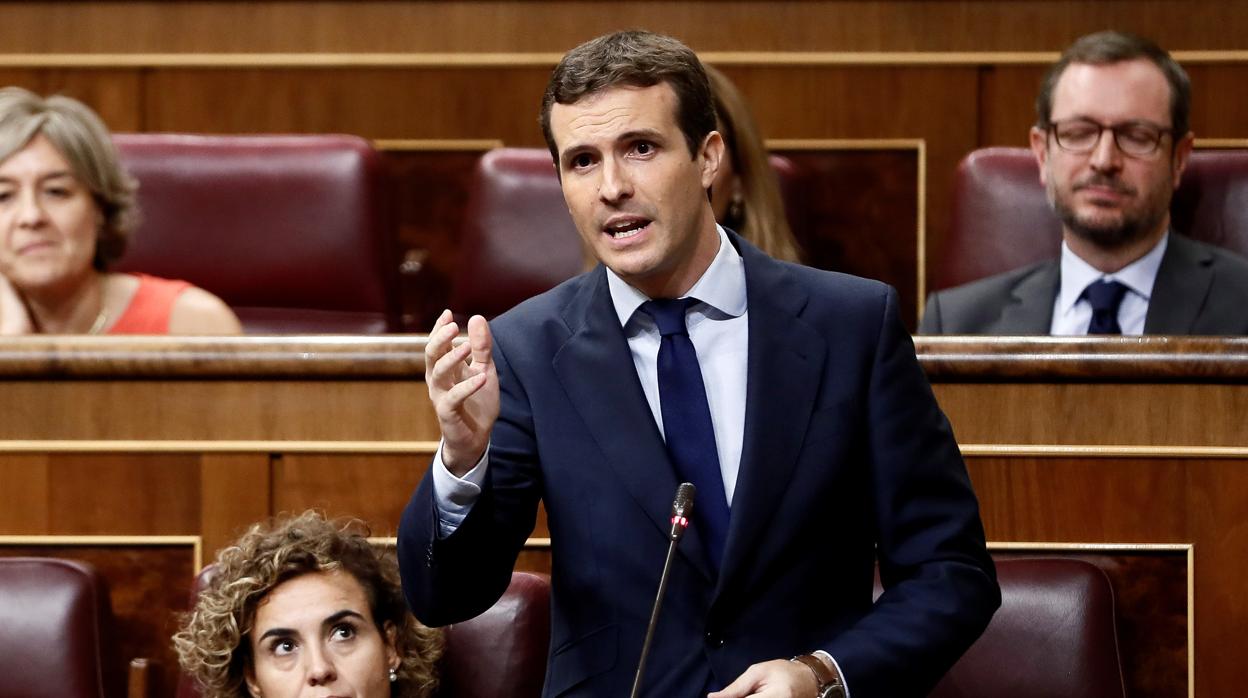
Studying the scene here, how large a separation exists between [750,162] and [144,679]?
593mm

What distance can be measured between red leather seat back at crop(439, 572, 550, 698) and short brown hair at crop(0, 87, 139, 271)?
547 mm

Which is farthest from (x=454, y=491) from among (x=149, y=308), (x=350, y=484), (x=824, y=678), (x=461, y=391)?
(x=149, y=308)

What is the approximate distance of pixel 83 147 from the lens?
3.99ft

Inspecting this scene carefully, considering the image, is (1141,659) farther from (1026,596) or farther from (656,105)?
(656,105)

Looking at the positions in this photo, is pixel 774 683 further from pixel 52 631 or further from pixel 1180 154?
pixel 1180 154

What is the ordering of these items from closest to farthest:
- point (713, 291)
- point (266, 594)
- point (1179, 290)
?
point (713, 291) < point (266, 594) < point (1179, 290)

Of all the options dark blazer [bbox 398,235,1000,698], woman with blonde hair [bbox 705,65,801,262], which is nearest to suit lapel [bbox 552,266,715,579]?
dark blazer [bbox 398,235,1000,698]

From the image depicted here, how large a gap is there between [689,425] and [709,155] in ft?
0.39

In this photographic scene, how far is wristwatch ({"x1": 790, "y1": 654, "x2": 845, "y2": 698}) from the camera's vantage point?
2.13 feet

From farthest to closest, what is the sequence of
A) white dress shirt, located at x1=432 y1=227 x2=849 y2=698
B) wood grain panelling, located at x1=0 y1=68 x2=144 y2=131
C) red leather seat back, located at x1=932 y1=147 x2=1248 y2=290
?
wood grain panelling, located at x1=0 y1=68 x2=144 y2=131 < red leather seat back, located at x1=932 y1=147 x2=1248 y2=290 < white dress shirt, located at x1=432 y1=227 x2=849 y2=698

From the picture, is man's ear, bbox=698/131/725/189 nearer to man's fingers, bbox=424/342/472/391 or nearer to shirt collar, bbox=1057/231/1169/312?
man's fingers, bbox=424/342/472/391

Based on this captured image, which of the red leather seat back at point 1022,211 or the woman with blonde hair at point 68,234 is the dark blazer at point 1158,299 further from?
the woman with blonde hair at point 68,234

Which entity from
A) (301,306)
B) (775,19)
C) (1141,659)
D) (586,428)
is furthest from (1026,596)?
(775,19)

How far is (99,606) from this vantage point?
859 millimetres
